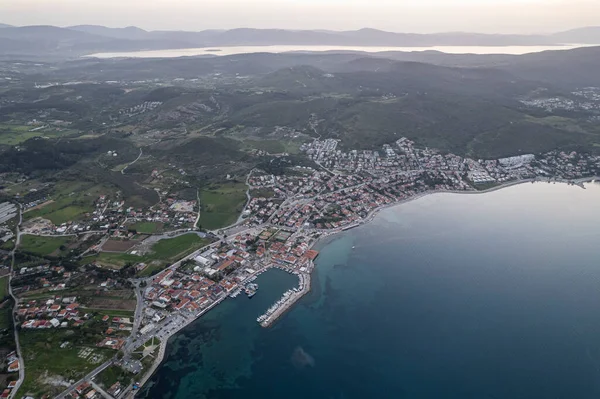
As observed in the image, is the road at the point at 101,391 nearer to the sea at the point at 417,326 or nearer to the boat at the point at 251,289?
the sea at the point at 417,326

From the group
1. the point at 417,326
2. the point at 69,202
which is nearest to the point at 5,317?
the point at 69,202

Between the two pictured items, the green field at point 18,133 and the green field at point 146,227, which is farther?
the green field at point 18,133

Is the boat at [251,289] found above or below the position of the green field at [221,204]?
below

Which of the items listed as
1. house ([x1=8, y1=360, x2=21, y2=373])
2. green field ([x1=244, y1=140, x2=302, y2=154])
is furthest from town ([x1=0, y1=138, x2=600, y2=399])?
green field ([x1=244, y1=140, x2=302, y2=154])

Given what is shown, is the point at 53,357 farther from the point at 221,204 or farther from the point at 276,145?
the point at 276,145

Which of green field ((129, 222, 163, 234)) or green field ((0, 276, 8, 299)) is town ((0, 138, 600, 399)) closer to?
green field ((129, 222, 163, 234))

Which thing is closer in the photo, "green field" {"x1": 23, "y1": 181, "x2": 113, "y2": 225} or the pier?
the pier

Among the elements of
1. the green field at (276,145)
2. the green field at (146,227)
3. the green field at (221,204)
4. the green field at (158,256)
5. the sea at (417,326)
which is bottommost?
the sea at (417,326)

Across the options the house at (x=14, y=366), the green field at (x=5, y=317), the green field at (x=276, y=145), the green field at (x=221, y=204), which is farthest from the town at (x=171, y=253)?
the green field at (x=276, y=145)
